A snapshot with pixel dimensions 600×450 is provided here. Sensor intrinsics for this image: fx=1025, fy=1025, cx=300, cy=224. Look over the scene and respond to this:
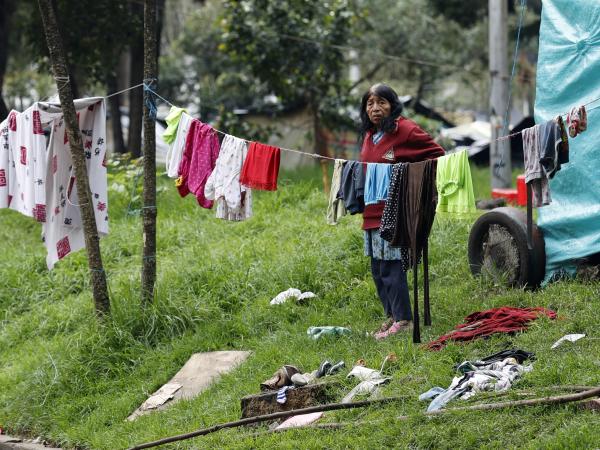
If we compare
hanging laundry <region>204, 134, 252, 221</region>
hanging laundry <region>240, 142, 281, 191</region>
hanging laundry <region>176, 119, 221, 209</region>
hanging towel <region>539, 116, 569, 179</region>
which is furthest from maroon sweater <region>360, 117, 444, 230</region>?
hanging laundry <region>176, 119, 221, 209</region>

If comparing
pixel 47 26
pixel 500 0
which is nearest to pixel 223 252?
pixel 47 26

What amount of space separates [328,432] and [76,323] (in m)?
4.34

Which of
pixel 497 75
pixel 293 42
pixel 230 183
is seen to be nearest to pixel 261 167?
pixel 230 183

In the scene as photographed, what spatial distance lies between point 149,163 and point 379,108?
7.48 feet

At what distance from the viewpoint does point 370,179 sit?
294 inches

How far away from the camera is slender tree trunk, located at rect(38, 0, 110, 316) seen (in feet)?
27.9

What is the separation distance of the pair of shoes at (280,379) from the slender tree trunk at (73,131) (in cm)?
247

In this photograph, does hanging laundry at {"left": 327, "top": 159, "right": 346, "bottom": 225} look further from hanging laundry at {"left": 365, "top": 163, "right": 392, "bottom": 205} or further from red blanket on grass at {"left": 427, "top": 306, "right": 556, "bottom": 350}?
red blanket on grass at {"left": 427, "top": 306, "right": 556, "bottom": 350}

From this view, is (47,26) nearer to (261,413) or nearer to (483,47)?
(261,413)

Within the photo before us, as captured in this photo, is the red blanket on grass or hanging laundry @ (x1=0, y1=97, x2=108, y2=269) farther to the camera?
hanging laundry @ (x1=0, y1=97, x2=108, y2=269)

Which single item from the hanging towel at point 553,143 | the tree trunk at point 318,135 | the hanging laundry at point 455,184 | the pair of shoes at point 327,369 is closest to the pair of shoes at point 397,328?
the pair of shoes at point 327,369

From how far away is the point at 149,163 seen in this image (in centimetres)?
880

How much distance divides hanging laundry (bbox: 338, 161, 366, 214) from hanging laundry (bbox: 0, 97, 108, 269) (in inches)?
92.7

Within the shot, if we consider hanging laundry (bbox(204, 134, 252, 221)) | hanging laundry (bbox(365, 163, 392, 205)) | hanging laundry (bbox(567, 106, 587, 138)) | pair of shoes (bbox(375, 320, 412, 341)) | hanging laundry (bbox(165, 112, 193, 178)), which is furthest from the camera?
hanging laundry (bbox(165, 112, 193, 178))
